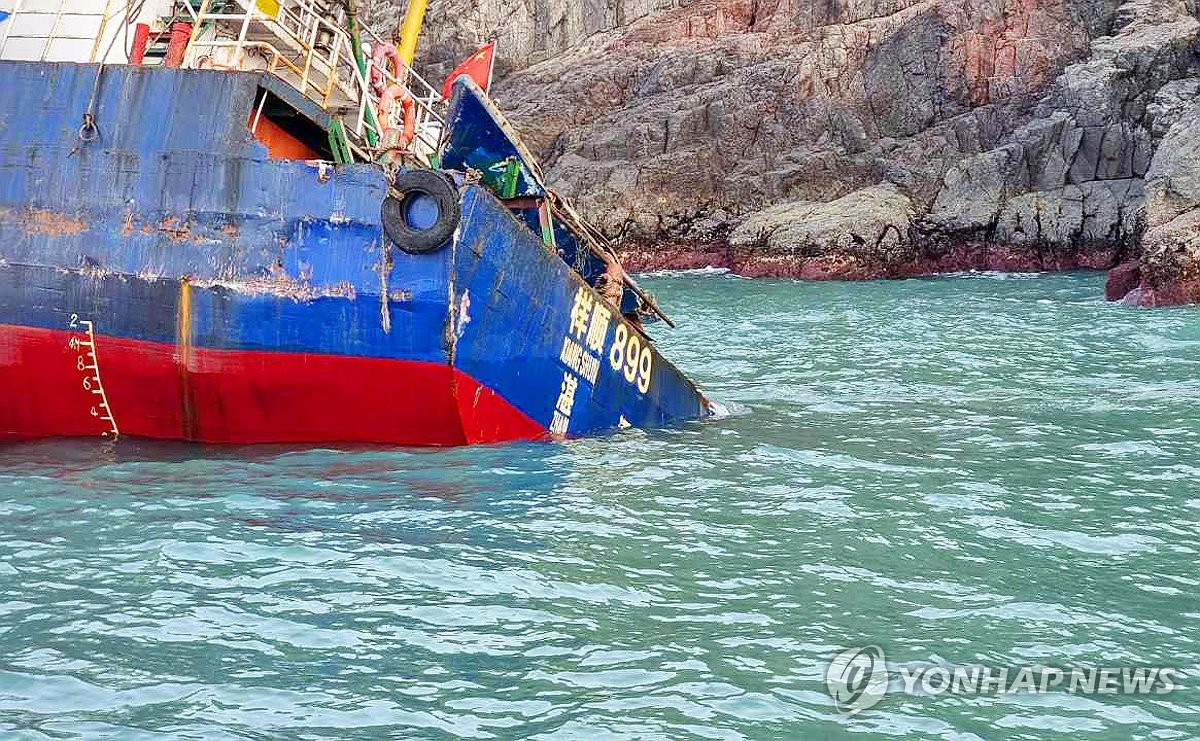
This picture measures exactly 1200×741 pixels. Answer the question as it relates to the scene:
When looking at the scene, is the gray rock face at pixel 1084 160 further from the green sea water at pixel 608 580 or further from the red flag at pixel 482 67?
the green sea water at pixel 608 580

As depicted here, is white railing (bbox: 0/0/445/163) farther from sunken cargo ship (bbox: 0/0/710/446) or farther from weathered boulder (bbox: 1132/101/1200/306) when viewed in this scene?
weathered boulder (bbox: 1132/101/1200/306)

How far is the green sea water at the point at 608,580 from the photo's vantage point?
4.62 m

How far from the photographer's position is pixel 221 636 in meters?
5.25

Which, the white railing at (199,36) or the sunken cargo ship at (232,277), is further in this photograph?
the white railing at (199,36)

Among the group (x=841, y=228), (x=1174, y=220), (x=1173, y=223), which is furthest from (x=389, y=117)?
(x=841, y=228)

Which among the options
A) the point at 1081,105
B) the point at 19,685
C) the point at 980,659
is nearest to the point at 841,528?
the point at 980,659

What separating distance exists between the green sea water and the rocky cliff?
1576cm

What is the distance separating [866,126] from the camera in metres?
36.2

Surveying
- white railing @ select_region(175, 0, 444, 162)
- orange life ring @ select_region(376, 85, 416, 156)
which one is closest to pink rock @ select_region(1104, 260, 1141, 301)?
orange life ring @ select_region(376, 85, 416, 156)

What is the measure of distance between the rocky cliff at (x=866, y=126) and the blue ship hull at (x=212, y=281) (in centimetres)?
1737

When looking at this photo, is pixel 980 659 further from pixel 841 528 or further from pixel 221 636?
pixel 221 636

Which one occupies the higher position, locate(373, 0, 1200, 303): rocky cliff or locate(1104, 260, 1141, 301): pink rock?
locate(373, 0, 1200, 303): rocky cliff

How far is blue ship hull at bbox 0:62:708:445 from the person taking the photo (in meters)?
8.78

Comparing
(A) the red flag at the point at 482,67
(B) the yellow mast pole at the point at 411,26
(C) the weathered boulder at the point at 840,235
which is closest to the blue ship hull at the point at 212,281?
(B) the yellow mast pole at the point at 411,26
